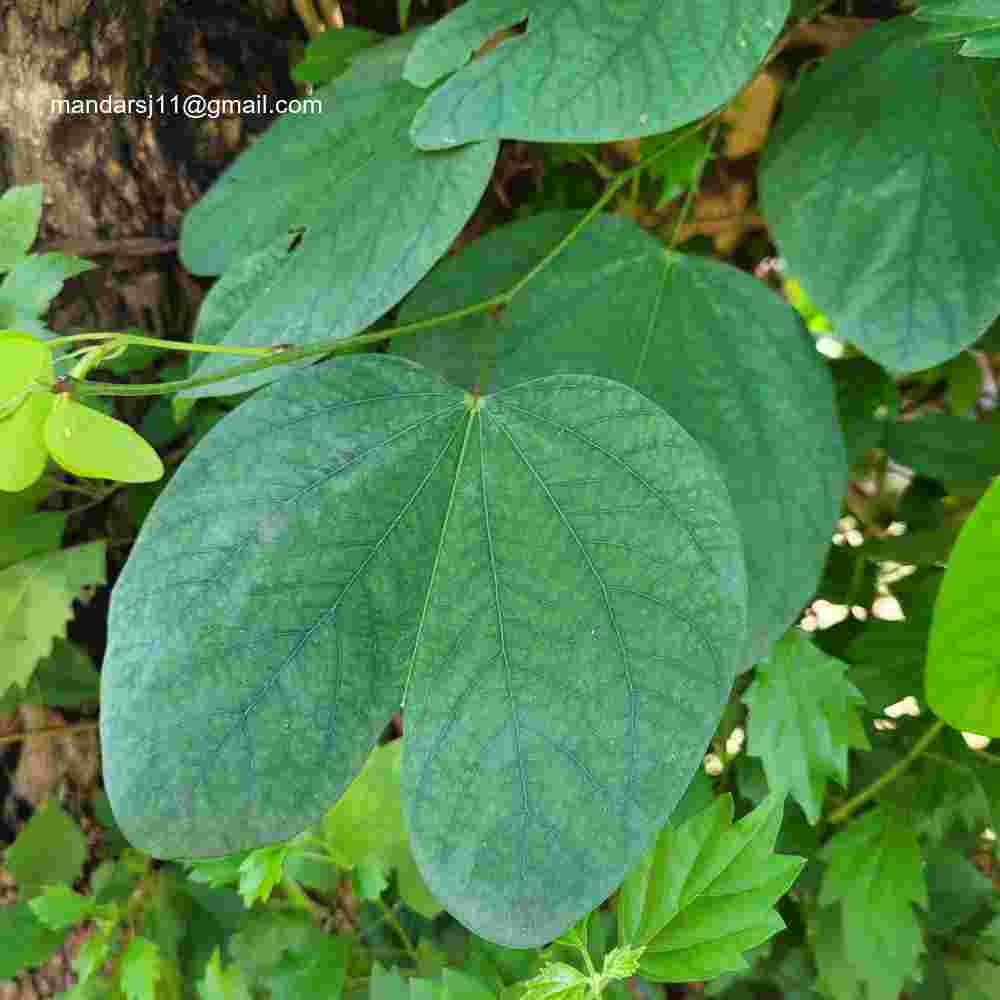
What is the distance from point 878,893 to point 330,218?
611mm

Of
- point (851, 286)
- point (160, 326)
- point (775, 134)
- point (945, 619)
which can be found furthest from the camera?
point (160, 326)

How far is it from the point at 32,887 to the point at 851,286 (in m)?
0.81

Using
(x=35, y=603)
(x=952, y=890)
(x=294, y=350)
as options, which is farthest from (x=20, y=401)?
(x=952, y=890)

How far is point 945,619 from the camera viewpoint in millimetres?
542

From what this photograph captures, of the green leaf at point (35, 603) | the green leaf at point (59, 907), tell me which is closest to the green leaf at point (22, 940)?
the green leaf at point (59, 907)

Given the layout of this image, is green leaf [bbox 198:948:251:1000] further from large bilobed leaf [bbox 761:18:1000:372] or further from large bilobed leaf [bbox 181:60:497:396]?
large bilobed leaf [bbox 761:18:1000:372]

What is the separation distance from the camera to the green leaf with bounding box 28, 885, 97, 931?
2.56ft

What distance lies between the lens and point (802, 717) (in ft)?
2.35

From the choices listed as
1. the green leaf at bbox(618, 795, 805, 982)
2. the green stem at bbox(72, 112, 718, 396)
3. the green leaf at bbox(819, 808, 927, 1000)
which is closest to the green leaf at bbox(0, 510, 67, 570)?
the green stem at bbox(72, 112, 718, 396)

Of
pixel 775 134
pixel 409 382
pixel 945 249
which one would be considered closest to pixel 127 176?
pixel 409 382

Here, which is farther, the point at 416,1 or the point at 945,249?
the point at 416,1

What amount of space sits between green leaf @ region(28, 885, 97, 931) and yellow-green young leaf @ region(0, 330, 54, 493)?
442 mm

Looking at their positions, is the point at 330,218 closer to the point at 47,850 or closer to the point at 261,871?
the point at 261,871

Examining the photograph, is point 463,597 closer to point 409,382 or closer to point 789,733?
point 409,382
